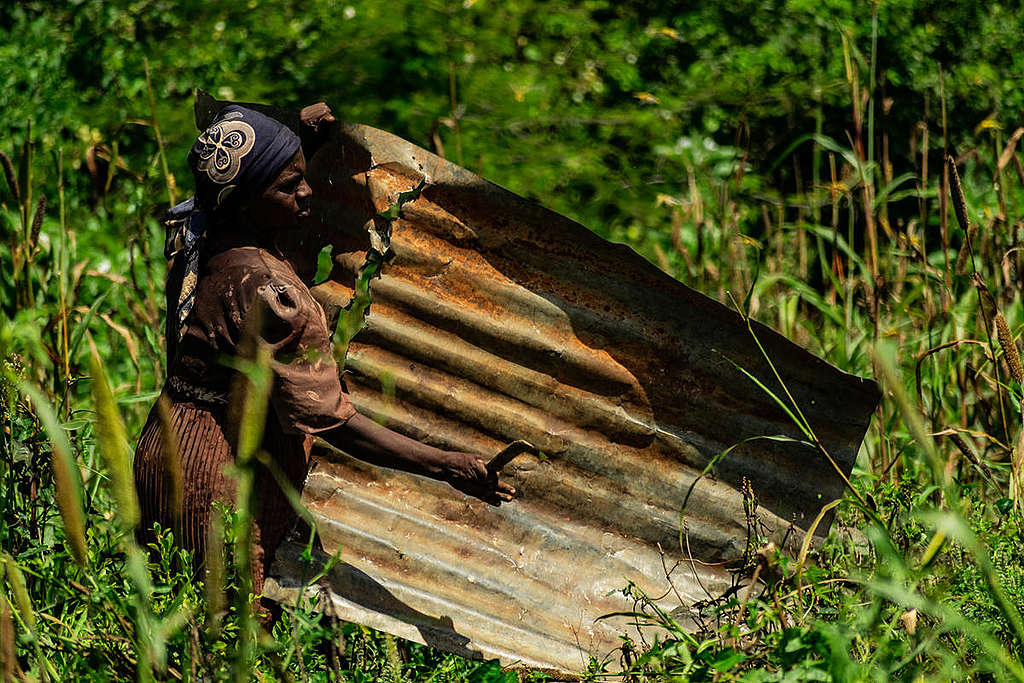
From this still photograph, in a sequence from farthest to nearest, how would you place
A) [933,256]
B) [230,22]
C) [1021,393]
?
Answer: [230,22] < [933,256] < [1021,393]

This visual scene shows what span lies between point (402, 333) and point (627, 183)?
395 centimetres

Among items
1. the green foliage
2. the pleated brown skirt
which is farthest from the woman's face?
the green foliage

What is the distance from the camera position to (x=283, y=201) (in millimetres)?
2385

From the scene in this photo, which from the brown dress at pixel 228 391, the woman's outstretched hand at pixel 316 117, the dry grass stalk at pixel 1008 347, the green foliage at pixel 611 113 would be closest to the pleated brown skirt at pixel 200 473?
the brown dress at pixel 228 391

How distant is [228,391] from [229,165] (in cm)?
50

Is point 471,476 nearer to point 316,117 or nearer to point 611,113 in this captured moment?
point 316,117

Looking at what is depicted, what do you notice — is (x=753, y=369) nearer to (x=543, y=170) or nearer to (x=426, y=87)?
(x=543, y=170)

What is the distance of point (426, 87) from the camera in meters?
6.69

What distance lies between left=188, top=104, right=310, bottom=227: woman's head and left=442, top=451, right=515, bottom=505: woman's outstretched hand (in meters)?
0.68

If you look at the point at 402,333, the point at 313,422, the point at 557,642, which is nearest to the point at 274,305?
the point at 313,422

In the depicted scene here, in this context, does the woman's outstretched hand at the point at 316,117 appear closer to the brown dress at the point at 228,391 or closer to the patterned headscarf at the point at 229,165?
the patterned headscarf at the point at 229,165

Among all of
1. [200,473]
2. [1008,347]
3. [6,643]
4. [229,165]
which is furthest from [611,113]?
[6,643]

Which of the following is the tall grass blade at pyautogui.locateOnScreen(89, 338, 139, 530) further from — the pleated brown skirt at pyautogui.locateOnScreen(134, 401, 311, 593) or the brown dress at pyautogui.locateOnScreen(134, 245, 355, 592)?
the pleated brown skirt at pyautogui.locateOnScreen(134, 401, 311, 593)

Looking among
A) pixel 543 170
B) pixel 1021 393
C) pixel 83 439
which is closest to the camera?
pixel 1021 393
